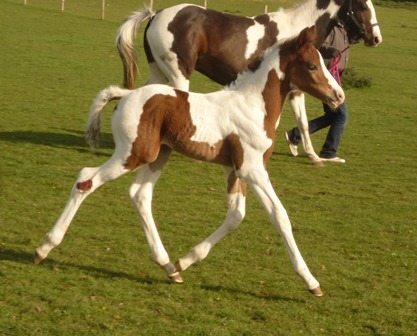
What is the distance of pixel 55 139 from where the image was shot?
467 inches

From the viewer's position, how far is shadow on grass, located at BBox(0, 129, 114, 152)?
1149 centimetres

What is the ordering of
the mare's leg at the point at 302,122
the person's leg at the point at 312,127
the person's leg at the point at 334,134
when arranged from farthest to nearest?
the person's leg at the point at 312,127
the person's leg at the point at 334,134
the mare's leg at the point at 302,122

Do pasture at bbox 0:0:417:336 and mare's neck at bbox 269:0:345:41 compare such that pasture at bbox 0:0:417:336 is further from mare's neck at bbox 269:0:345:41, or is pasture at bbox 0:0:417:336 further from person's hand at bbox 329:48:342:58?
mare's neck at bbox 269:0:345:41

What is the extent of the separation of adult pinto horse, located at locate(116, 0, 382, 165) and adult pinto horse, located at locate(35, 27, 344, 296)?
14.2 feet

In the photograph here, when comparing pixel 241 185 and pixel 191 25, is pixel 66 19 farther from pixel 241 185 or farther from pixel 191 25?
pixel 241 185

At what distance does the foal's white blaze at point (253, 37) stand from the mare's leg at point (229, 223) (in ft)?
15.1

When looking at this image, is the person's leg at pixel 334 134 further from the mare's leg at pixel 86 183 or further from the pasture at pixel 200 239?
the mare's leg at pixel 86 183

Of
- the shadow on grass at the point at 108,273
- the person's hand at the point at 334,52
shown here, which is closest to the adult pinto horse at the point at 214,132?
the shadow on grass at the point at 108,273

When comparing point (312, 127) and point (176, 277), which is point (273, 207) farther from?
point (312, 127)

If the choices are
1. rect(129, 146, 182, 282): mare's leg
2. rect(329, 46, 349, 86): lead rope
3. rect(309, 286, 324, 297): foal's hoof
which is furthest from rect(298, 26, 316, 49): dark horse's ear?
rect(329, 46, 349, 86): lead rope

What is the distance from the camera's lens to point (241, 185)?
6688 mm

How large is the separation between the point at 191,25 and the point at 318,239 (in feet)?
13.1

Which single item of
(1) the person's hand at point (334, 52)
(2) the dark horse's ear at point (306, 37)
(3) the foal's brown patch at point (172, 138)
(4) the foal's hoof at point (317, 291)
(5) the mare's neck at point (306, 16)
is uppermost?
(2) the dark horse's ear at point (306, 37)

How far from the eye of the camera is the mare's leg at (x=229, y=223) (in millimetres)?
6496
